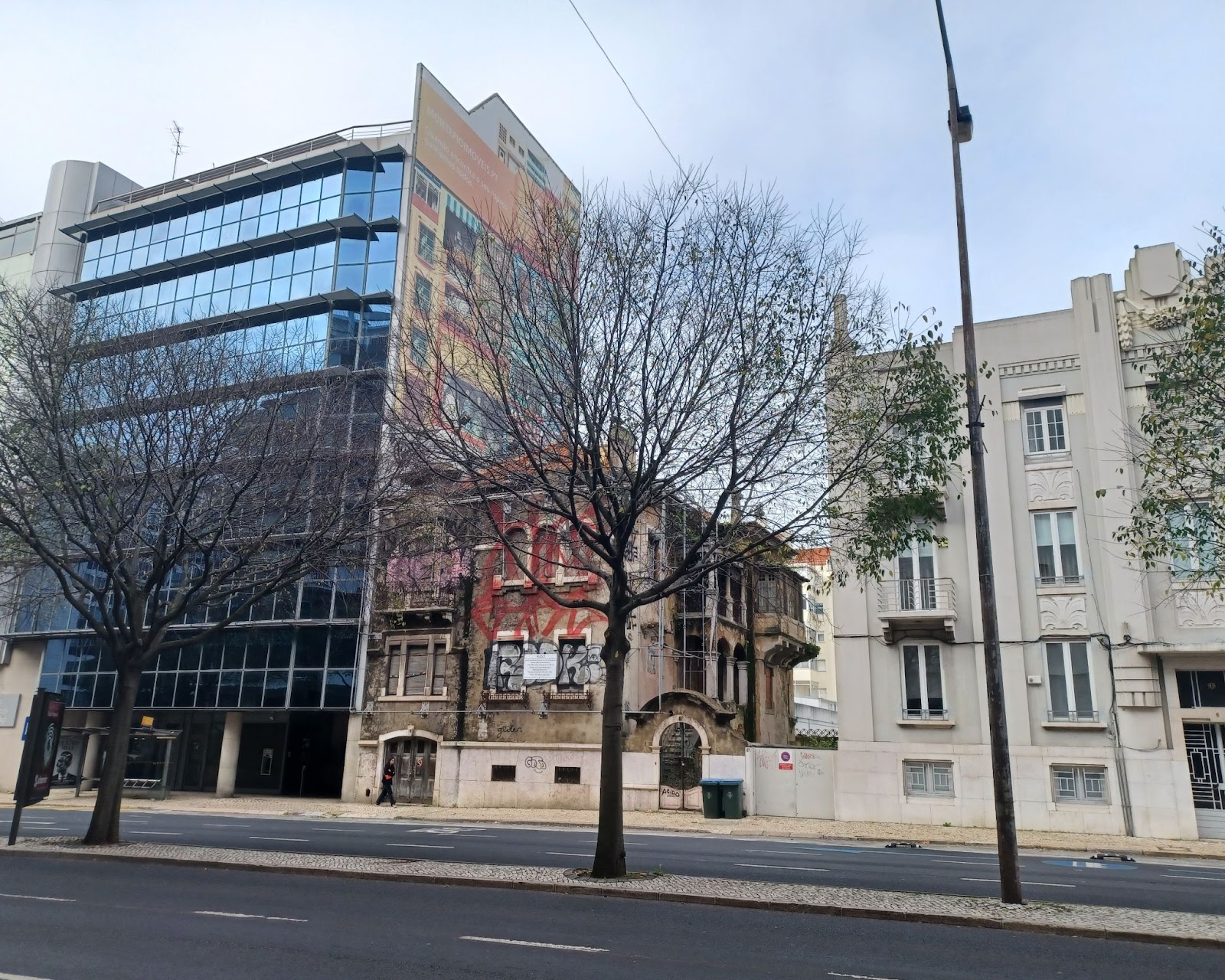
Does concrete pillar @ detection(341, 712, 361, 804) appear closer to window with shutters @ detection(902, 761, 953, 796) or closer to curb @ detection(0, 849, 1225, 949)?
curb @ detection(0, 849, 1225, 949)

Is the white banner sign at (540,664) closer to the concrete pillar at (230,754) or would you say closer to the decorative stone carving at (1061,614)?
the concrete pillar at (230,754)

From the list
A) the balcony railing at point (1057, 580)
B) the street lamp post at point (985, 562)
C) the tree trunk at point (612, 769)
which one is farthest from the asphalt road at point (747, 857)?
the balcony railing at point (1057, 580)

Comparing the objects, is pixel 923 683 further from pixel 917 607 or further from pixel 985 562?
pixel 985 562

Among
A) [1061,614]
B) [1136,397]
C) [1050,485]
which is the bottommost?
[1061,614]

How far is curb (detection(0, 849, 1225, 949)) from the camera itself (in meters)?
9.96

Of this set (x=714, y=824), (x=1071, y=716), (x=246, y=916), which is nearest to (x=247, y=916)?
(x=246, y=916)

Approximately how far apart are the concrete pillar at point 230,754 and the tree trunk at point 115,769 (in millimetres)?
20274

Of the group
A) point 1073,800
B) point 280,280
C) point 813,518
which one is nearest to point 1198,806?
point 1073,800

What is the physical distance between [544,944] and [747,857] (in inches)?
347

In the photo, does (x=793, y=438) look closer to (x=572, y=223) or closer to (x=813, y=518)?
(x=813, y=518)

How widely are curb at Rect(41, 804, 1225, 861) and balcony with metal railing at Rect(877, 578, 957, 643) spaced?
6.12 meters

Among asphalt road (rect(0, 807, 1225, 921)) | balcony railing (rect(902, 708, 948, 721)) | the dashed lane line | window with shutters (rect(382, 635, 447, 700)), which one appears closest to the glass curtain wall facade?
window with shutters (rect(382, 635, 447, 700))

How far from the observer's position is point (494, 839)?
20.7m

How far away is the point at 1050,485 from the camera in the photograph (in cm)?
2648
